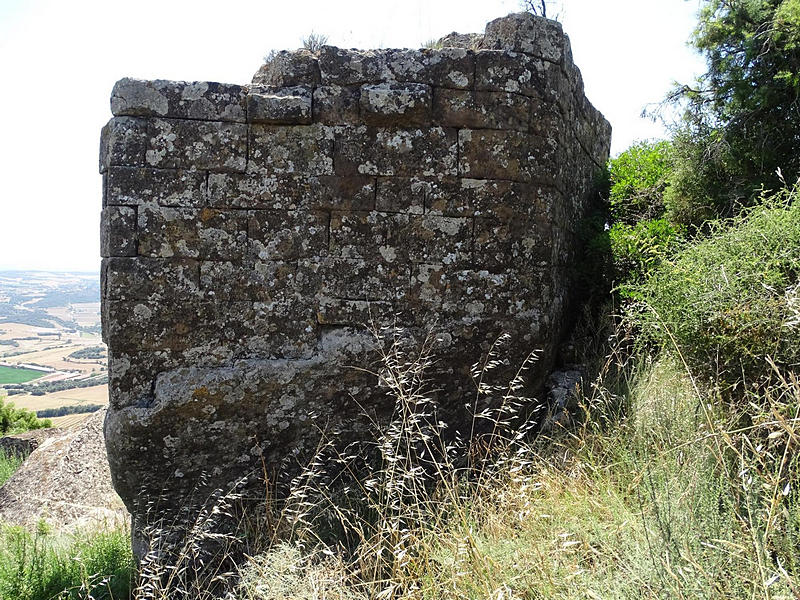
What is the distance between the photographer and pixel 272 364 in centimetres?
397

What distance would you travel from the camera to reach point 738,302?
10.9 ft

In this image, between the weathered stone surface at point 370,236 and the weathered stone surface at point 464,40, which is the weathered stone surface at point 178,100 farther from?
the weathered stone surface at point 464,40

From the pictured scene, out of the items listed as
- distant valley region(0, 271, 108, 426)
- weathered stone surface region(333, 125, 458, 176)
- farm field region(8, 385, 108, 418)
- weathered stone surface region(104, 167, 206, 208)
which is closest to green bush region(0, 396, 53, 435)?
weathered stone surface region(104, 167, 206, 208)

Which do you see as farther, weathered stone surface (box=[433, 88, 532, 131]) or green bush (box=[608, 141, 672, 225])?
green bush (box=[608, 141, 672, 225])

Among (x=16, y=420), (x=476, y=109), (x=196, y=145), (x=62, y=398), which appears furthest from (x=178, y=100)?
(x=62, y=398)

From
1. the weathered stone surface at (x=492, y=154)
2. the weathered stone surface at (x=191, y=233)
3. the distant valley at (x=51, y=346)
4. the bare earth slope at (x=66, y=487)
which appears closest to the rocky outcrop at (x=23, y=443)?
the bare earth slope at (x=66, y=487)

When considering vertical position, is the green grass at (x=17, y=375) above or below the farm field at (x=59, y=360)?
above

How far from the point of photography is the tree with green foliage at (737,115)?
482 cm

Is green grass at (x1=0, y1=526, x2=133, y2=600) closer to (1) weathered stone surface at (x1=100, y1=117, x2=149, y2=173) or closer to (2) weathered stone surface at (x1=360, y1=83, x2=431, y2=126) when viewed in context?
(1) weathered stone surface at (x1=100, y1=117, x2=149, y2=173)

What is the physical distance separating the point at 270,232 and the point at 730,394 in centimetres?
277

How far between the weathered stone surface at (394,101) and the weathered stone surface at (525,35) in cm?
61

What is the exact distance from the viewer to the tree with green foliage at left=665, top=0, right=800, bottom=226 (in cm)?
482

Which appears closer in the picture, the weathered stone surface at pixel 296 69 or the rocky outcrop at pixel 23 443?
the weathered stone surface at pixel 296 69

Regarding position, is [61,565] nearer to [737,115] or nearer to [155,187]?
[155,187]
